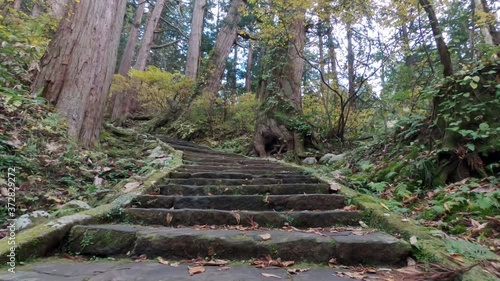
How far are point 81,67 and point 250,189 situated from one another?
13.0 feet

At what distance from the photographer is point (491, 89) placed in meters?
4.18

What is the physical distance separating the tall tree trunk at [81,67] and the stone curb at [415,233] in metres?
4.63

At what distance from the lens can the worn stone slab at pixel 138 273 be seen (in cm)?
184

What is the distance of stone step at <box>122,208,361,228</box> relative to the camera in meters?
2.91

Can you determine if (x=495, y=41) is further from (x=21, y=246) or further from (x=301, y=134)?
(x=21, y=246)

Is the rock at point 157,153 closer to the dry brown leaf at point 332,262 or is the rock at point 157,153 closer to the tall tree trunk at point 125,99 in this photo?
the dry brown leaf at point 332,262

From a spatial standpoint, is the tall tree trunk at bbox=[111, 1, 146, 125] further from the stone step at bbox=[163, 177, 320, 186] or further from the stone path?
the stone path

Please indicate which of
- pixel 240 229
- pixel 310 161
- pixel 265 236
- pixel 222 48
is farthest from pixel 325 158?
pixel 222 48

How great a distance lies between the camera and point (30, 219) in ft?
8.45

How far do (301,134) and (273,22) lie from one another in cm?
310

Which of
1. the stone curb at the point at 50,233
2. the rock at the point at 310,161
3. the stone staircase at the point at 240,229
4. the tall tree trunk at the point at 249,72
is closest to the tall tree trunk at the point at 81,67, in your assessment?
the stone staircase at the point at 240,229

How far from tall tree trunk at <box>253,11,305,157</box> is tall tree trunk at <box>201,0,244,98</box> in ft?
12.4

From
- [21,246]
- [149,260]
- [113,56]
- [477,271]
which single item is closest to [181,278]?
[149,260]

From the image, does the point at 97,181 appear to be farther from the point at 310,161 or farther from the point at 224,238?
the point at 310,161
